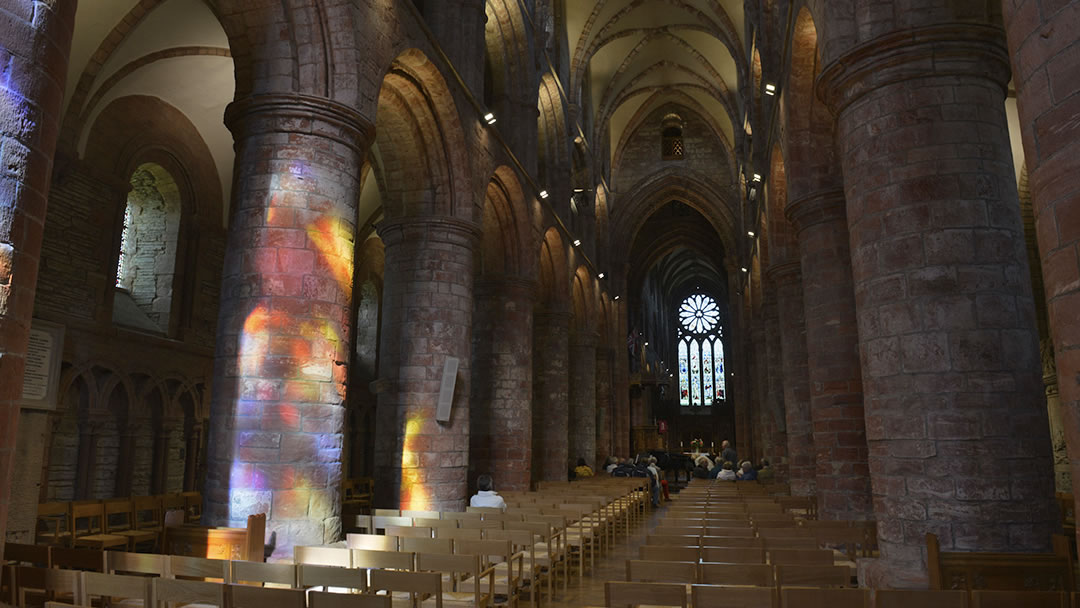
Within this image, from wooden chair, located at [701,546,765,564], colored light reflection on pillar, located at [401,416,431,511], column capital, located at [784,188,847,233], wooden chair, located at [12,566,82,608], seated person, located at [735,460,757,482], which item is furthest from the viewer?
seated person, located at [735,460,757,482]

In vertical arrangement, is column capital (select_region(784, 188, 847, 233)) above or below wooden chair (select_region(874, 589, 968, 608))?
above

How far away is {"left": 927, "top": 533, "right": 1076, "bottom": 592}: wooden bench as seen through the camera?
445cm

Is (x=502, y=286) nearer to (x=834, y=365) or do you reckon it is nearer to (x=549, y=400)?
(x=549, y=400)

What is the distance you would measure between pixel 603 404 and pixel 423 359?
53.9 feet

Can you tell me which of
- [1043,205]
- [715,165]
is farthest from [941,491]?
[715,165]

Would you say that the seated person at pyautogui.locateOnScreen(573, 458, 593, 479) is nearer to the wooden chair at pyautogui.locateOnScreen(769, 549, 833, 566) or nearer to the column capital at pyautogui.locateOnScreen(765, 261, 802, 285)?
the column capital at pyautogui.locateOnScreen(765, 261, 802, 285)

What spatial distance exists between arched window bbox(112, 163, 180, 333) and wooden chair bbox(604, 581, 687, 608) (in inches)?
444

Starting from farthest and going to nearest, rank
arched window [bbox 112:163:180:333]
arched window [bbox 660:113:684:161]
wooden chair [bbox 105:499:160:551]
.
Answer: arched window [bbox 660:113:684:161] → arched window [bbox 112:163:180:333] → wooden chair [bbox 105:499:160:551]

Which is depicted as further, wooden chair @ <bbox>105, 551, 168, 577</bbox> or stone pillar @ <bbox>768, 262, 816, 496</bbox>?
stone pillar @ <bbox>768, 262, 816, 496</bbox>

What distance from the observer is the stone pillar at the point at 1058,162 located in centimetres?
261

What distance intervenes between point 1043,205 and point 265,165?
6.25m

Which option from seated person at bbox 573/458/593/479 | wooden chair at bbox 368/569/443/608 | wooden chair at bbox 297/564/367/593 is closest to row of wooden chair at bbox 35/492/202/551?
wooden chair at bbox 297/564/367/593

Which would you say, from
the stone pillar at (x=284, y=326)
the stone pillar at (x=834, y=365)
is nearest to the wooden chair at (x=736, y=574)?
the stone pillar at (x=284, y=326)

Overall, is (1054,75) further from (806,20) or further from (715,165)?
(715,165)
